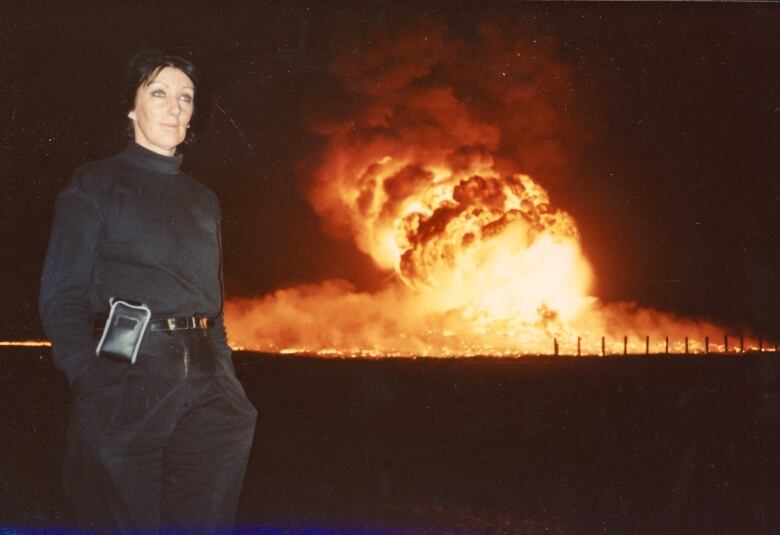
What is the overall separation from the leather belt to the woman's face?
0.77 metres

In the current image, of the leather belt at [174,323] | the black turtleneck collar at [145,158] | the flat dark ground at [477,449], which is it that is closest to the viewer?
the leather belt at [174,323]

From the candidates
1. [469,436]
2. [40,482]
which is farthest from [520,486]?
[40,482]

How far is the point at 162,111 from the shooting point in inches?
121

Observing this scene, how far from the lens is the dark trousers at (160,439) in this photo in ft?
8.93

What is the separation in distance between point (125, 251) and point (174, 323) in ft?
1.16

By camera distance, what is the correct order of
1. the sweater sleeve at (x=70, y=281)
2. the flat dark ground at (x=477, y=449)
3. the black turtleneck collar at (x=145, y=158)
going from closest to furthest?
the sweater sleeve at (x=70, y=281) → the black turtleneck collar at (x=145, y=158) → the flat dark ground at (x=477, y=449)

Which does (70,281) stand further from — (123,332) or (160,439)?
(160,439)

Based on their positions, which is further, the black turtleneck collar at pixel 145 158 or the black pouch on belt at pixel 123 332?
the black turtleneck collar at pixel 145 158

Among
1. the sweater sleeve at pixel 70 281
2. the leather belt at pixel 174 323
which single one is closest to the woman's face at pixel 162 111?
the sweater sleeve at pixel 70 281

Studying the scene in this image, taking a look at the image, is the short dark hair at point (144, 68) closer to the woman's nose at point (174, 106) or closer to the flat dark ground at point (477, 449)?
the woman's nose at point (174, 106)

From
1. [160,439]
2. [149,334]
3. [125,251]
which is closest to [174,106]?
[125,251]

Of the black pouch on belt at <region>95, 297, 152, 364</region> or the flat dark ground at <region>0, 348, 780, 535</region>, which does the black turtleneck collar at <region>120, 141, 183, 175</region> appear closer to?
the black pouch on belt at <region>95, 297, 152, 364</region>

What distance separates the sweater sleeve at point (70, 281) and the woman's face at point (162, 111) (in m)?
0.42

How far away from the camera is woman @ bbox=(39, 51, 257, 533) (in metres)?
2.72
